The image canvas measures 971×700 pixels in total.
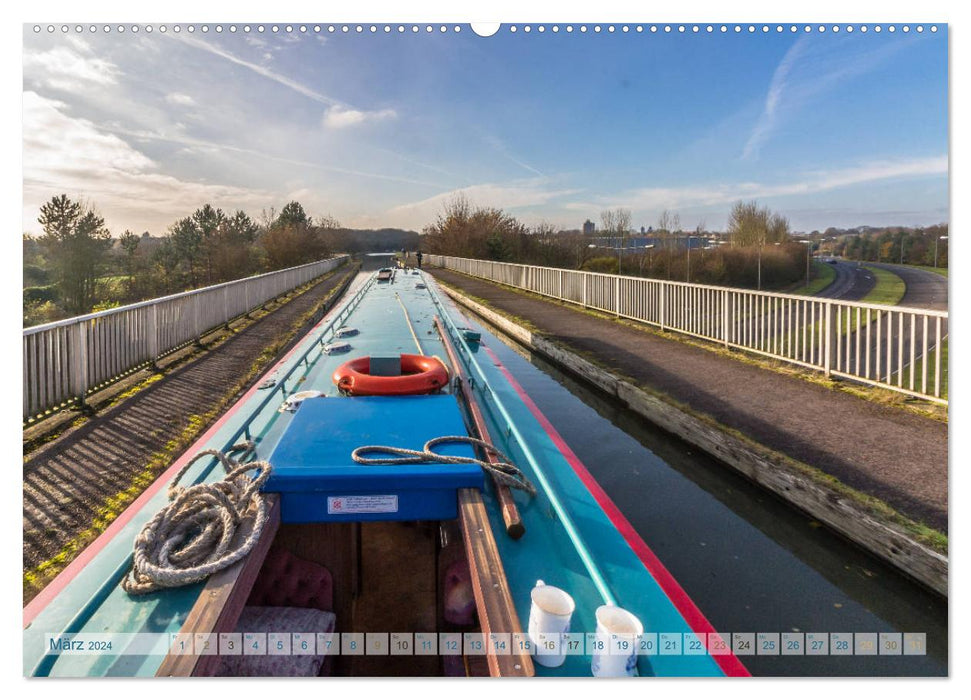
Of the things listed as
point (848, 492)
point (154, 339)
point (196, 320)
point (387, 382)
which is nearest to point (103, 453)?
point (387, 382)

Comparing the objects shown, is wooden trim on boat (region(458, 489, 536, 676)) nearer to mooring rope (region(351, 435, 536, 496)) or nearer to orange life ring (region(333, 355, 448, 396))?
mooring rope (region(351, 435, 536, 496))

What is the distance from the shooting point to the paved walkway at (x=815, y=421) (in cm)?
333

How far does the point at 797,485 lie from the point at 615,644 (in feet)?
8.97

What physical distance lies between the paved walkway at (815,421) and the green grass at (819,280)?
901 inches

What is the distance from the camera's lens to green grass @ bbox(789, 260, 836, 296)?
28.2 meters

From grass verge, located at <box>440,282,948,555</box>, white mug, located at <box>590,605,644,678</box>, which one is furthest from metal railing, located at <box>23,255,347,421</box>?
grass verge, located at <box>440,282,948,555</box>

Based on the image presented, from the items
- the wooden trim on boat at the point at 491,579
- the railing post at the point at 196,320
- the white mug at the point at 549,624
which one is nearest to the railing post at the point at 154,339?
the railing post at the point at 196,320

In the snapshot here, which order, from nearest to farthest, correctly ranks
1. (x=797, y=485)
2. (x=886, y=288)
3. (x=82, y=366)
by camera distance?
1. (x=797, y=485)
2. (x=82, y=366)
3. (x=886, y=288)

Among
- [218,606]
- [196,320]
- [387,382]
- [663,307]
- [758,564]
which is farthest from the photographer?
[663,307]

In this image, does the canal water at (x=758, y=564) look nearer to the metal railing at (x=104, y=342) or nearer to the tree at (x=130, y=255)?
the metal railing at (x=104, y=342)

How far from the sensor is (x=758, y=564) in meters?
3.24

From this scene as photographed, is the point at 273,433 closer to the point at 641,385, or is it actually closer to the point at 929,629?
the point at 929,629

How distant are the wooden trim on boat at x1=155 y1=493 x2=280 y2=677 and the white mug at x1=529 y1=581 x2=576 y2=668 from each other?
84cm

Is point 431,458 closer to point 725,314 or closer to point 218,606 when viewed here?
point 218,606
